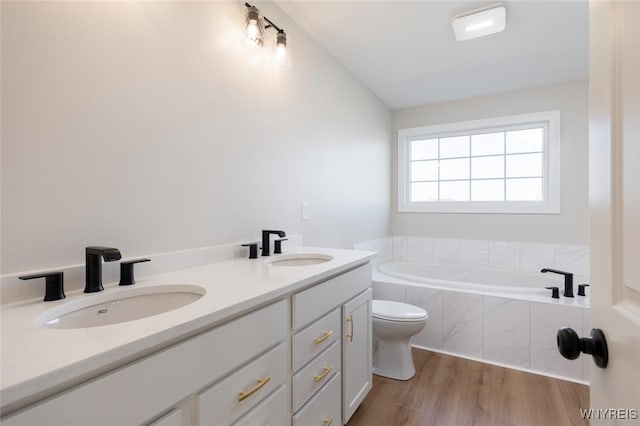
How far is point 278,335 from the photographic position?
1018 millimetres

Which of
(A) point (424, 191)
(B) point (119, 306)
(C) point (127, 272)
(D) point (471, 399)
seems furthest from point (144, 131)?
(A) point (424, 191)

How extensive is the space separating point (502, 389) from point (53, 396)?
237 cm

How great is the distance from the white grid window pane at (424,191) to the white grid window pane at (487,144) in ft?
1.90

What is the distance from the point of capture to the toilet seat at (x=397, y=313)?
203 cm

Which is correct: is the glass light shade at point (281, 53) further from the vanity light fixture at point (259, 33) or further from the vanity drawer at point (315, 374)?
the vanity drawer at point (315, 374)

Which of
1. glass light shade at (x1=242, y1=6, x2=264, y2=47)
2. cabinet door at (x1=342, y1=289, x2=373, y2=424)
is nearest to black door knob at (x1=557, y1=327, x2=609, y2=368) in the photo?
cabinet door at (x1=342, y1=289, x2=373, y2=424)

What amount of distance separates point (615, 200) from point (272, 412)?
1.05 metres

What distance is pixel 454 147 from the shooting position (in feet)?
11.8

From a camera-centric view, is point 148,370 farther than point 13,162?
No

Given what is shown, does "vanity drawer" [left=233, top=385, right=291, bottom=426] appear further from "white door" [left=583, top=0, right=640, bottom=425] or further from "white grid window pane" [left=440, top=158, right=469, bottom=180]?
"white grid window pane" [left=440, top=158, right=469, bottom=180]

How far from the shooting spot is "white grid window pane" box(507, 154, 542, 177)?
3.16 m

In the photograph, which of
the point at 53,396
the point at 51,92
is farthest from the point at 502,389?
the point at 51,92

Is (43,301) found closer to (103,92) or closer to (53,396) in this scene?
(53,396)

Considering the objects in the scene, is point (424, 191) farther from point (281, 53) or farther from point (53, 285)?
point (53, 285)
